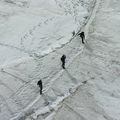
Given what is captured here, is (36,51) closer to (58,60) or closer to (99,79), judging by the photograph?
(58,60)

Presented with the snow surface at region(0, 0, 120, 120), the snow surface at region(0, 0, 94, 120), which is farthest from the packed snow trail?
the snow surface at region(0, 0, 94, 120)

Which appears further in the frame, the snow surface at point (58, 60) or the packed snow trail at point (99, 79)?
the snow surface at point (58, 60)

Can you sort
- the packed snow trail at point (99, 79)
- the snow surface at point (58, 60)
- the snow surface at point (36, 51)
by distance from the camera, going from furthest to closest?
the snow surface at point (36, 51) < the snow surface at point (58, 60) < the packed snow trail at point (99, 79)

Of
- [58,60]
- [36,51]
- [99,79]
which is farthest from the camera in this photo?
[36,51]

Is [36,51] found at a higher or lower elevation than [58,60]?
higher

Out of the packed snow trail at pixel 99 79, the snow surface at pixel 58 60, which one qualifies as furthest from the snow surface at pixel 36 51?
the packed snow trail at pixel 99 79

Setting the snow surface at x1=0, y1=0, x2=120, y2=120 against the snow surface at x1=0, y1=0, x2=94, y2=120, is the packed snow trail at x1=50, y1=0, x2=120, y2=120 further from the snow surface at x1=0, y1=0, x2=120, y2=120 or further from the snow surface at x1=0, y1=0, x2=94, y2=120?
the snow surface at x1=0, y1=0, x2=94, y2=120

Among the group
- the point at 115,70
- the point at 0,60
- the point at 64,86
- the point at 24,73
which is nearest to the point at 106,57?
the point at 115,70

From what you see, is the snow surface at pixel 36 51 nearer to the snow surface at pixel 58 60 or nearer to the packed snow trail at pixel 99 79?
the snow surface at pixel 58 60

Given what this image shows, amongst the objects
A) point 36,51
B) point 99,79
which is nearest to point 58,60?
point 36,51
